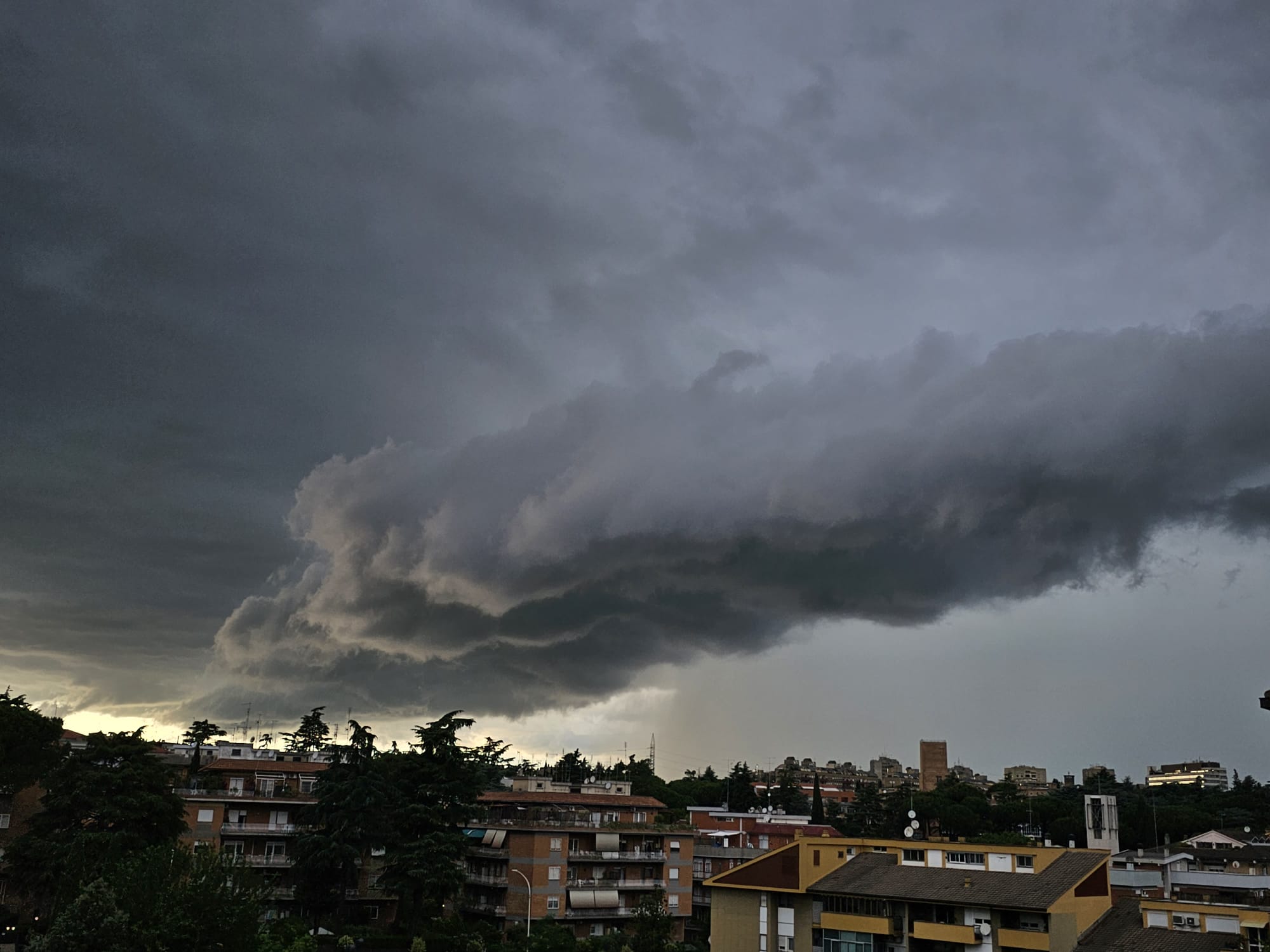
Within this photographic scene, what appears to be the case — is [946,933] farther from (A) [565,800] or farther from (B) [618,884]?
(A) [565,800]

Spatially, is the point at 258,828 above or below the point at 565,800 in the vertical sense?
below

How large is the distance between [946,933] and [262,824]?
5722 centimetres

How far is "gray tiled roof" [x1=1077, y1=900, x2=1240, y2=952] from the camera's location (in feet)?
196

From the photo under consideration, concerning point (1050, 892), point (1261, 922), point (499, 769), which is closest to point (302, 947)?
point (1050, 892)

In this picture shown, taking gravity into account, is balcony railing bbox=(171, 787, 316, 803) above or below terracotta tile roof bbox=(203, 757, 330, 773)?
below

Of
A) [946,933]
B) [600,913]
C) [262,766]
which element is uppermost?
[262,766]

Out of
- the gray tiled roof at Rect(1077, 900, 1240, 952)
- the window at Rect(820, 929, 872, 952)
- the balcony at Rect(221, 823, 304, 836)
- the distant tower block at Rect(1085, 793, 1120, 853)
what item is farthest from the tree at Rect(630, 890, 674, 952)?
the distant tower block at Rect(1085, 793, 1120, 853)

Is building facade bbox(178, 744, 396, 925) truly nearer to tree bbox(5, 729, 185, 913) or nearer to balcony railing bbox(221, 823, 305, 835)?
balcony railing bbox(221, 823, 305, 835)

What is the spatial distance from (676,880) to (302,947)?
38.0 metres

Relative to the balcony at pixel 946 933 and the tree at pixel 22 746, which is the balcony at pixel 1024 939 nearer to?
the balcony at pixel 946 933

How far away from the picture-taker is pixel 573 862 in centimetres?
9194


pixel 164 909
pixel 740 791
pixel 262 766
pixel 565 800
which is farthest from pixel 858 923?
pixel 740 791

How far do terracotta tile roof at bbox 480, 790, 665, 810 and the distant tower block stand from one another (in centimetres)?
4086

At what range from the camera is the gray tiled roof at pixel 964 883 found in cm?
6788
